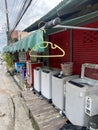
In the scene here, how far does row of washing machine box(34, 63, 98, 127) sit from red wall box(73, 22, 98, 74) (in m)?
0.33

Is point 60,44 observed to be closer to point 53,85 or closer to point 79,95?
point 53,85

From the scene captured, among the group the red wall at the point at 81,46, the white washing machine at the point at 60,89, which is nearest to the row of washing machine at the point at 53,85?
the white washing machine at the point at 60,89

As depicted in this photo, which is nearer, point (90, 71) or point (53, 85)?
point (90, 71)

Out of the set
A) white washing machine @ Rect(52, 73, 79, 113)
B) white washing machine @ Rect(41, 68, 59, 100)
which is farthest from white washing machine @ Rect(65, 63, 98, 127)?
white washing machine @ Rect(41, 68, 59, 100)

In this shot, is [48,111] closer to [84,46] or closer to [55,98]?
[55,98]

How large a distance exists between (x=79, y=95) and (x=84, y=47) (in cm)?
158

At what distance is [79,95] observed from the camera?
274cm

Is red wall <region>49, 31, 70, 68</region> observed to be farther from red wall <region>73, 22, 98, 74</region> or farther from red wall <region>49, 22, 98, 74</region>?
red wall <region>73, 22, 98, 74</region>

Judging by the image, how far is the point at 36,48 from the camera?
137 inches

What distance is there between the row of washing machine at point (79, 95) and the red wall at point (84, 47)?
0.33 m

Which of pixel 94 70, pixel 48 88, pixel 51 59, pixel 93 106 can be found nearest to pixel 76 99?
pixel 93 106

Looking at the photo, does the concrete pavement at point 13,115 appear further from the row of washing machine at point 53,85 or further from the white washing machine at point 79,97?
the white washing machine at point 79,97

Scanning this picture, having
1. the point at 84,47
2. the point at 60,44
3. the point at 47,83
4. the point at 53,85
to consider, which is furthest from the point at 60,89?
the point at 60,44

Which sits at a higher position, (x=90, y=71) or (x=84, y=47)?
(x=84, y=47)
